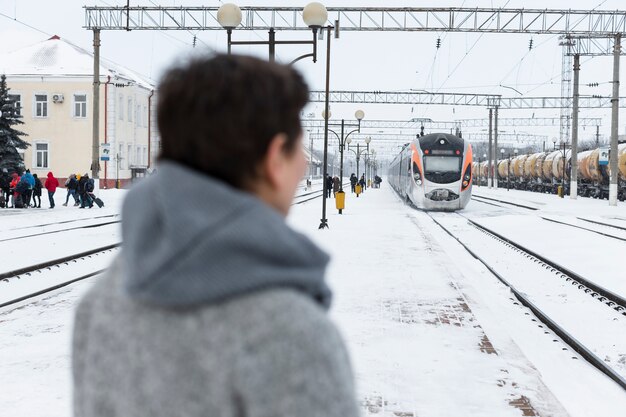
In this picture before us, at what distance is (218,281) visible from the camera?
1142mm

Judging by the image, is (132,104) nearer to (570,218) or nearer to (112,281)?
(570,218)

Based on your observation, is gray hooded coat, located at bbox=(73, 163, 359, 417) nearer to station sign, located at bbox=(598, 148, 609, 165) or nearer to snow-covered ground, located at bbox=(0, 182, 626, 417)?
snow-covered ground, located at bbox=(0, 182, 626, 417)

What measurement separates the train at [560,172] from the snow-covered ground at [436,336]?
77.9 ft

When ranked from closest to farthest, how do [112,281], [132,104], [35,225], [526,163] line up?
[112,281] < [35,225] < [132,104] < [526,163]

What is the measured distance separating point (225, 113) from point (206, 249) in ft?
0.78

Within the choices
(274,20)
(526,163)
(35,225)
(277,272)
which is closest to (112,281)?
(277,272)

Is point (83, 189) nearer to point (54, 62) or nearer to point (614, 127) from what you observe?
point (614, 127)

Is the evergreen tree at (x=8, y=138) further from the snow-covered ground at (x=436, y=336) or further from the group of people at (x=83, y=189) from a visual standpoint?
the snow-covered ground at (x=436, y=336)

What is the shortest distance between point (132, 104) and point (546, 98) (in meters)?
27.2

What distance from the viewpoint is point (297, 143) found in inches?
53.1

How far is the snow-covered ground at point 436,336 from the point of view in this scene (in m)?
4.98

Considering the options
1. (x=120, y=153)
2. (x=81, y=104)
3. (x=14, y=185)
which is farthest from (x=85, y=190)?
(x=120, y=153)

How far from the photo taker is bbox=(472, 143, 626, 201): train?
37031mm

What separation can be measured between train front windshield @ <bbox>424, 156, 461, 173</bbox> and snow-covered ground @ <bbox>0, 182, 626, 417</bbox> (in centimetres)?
1282
